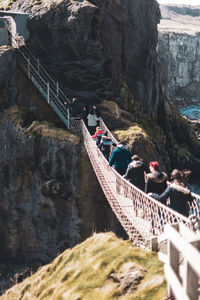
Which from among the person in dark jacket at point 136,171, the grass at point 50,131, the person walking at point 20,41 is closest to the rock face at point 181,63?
the person walking at point 20,41

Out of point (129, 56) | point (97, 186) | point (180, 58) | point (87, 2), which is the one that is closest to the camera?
point (97, 186)

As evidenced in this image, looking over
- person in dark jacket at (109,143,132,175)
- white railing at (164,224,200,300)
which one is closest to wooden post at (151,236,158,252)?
white railing at (164,224,200,300)

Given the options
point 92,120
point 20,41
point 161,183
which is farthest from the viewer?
point 20,41

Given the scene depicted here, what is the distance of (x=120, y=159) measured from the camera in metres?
12.7

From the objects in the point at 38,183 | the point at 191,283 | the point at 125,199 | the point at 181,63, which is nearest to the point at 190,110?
the point at 181,63

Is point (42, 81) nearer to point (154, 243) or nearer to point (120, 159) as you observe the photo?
point (120, 159)

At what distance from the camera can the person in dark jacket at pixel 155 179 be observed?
8984mm

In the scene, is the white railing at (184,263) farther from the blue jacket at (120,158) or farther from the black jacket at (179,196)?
the blue jacket at (120,158)

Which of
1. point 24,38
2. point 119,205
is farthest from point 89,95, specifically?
point 119,205

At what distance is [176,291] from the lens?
201 inches

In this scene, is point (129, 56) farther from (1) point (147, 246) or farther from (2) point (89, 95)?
(1) point (147, 246)

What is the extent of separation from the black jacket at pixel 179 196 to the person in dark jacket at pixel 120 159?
4.62m

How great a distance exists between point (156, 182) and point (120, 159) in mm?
3731

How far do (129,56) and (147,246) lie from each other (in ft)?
79.6
